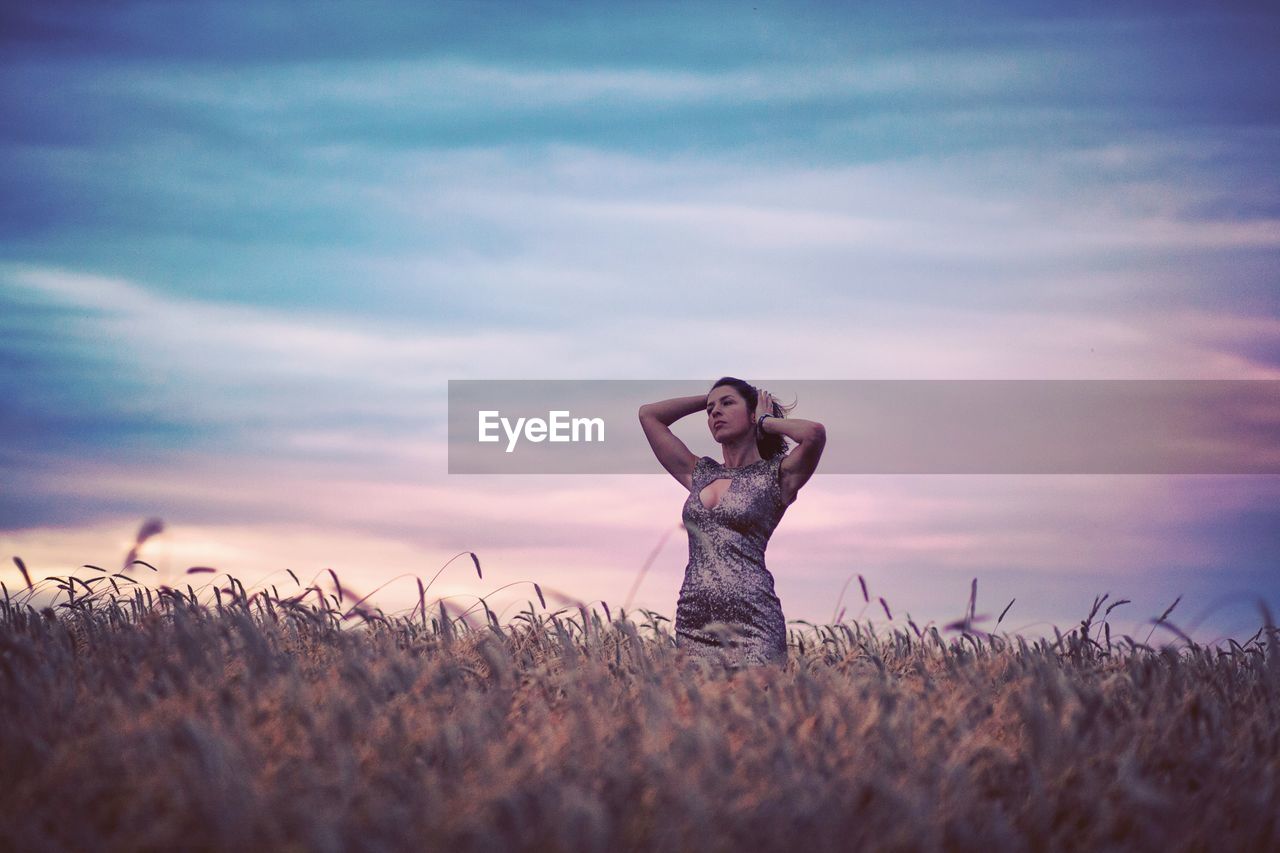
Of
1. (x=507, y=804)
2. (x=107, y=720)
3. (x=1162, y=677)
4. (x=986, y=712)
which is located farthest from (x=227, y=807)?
(x=1162, y=677)

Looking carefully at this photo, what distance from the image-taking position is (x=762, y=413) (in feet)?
24.9

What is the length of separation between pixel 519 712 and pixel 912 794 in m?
2.16

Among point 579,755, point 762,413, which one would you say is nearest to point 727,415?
point 762,413

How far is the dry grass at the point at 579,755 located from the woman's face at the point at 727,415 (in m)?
1.68

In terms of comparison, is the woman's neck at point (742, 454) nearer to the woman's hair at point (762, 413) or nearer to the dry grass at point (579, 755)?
the woman's hair at point (762, 413)

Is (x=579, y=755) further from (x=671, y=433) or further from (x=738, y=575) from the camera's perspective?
(x=671, y=433)

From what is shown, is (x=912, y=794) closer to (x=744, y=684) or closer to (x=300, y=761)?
(x=744, y=684)

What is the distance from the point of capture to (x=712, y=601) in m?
7.26

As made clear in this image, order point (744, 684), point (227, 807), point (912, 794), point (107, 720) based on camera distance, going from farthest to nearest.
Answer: point (744, 684) < point (107, 720) < point (912, 794) < point (227, 807)

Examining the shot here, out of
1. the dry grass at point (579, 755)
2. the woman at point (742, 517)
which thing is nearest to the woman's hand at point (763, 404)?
the woman at point (742, 517)

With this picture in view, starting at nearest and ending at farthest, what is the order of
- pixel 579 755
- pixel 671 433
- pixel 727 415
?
pixel 579 755 < pixel 727 415 < pixel 671 433

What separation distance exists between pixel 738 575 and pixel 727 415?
109 centimetres

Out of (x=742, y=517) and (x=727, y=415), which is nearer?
(x=742, y=517)

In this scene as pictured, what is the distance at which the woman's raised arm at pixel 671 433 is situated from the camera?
7.99m
